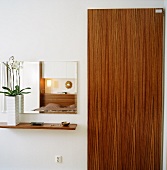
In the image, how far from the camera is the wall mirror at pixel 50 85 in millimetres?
3268

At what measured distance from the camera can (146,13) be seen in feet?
10.3

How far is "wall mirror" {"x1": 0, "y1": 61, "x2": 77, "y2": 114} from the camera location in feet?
10.7

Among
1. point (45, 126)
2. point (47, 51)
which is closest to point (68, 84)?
point (47, 51)

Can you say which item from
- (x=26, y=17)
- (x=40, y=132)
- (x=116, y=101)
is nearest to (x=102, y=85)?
(x=116, y=101)

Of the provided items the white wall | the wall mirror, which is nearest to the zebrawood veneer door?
the white wall

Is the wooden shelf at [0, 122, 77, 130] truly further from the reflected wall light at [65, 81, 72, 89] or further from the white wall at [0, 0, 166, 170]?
the reflected wall light at [65, 81, 72, 89]

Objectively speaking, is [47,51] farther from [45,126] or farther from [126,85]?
[126,85]

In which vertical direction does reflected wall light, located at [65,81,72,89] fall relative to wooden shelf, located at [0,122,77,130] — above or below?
above

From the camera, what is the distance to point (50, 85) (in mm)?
3277

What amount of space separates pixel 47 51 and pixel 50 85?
1.52 feet

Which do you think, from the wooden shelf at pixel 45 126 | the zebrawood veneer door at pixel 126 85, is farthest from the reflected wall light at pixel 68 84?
the wooden shelf at pixel 45 126

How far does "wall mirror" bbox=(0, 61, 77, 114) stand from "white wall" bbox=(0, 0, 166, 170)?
81 mm

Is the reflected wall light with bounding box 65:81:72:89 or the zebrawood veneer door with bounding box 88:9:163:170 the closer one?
the zebrawood veneer door with bounding box 88:9:163:170

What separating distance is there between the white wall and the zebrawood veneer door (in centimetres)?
16
